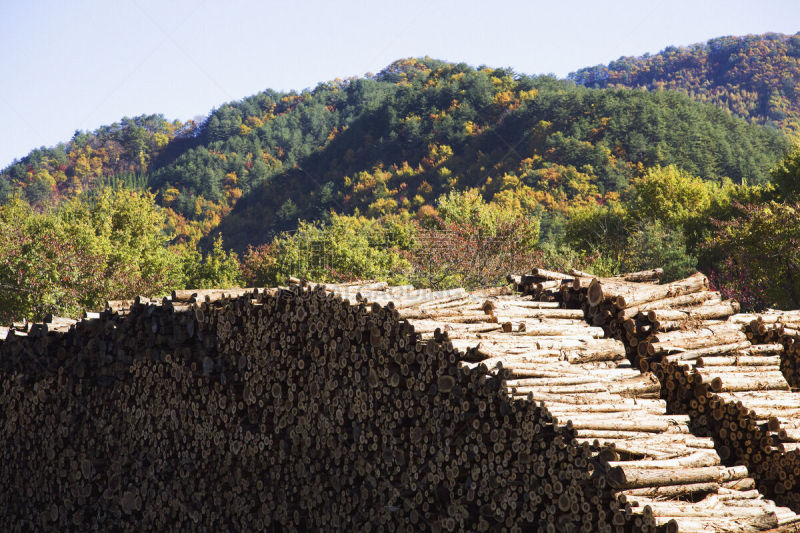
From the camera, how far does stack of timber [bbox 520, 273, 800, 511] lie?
605 centimetres

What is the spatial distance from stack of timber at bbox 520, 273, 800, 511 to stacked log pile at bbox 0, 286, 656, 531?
82 cm

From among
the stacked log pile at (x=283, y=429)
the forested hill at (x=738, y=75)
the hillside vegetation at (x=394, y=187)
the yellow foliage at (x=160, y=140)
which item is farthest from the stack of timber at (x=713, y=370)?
the yellow foliage at (x=160, y=140)

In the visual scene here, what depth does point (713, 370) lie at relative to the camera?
21.0 ft

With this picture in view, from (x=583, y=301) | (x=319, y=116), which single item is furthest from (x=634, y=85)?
(x=583, y=301)

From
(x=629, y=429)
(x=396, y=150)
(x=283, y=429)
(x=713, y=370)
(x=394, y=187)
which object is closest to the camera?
(x=629, y=429)

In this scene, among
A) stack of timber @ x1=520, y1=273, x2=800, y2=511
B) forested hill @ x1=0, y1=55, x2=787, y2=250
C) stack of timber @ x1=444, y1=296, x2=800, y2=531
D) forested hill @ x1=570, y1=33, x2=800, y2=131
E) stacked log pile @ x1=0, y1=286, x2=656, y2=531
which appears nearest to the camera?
stack of timber @ x1=444, y1=296, x2=800, y2=531

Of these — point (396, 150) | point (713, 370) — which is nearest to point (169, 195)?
point (396, 150)

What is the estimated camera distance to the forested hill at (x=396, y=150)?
45750 millimetres

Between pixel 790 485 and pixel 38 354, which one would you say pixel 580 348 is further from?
pixel 38 354

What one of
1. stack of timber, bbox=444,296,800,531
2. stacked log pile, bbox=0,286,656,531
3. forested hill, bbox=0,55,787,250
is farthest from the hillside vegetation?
stack of timber, bbox=444,296,800,531

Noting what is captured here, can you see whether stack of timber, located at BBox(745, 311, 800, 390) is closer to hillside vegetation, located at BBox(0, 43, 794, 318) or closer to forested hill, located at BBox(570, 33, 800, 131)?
hillside vegetation, located at BBox(0, 43, 794, 318)

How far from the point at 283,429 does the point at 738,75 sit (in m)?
77.1

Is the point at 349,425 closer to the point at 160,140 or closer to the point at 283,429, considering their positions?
the point at 283,429

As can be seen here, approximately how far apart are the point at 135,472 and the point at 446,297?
3762 millimetres
